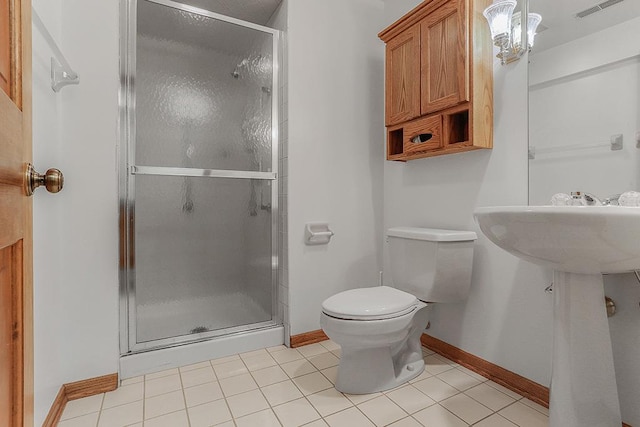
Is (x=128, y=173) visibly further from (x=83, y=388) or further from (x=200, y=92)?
(x=83, y=388)

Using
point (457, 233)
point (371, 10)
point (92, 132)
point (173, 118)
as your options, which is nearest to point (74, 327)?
point (92, 132)

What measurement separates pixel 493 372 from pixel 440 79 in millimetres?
1476

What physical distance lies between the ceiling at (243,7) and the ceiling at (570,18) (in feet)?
4.79

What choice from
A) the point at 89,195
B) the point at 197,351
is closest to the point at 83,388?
the point at 197,351

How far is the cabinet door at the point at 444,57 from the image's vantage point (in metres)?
1.55

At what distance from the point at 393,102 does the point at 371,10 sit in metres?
0.80

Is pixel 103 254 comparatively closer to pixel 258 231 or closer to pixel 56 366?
pixel 56 366

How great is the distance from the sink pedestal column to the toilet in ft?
1.86

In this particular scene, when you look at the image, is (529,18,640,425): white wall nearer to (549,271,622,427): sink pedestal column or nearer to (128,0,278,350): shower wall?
(549,271,622,427): sink pedestal column

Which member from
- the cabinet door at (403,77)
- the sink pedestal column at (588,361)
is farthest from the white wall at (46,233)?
the sink pedestal column at (588,361)

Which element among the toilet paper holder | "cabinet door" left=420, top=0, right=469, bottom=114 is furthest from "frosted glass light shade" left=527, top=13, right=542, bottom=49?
the toilet paper holder

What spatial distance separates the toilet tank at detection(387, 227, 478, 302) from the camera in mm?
1596

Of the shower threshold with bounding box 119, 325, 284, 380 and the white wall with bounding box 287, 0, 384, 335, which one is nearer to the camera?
the shower threshold with bounding box 119, 325, 284, 380

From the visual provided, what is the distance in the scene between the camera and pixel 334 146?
2150 mm
